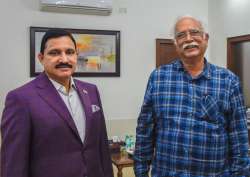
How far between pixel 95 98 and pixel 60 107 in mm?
254

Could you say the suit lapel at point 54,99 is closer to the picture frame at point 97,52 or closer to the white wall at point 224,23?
the picture frame at point 97,52

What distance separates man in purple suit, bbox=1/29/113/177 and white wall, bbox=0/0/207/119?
2670mm

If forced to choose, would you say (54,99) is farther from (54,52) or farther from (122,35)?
(122,35)

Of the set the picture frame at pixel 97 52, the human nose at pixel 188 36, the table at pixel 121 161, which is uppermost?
the picture frame at pixel 97 52

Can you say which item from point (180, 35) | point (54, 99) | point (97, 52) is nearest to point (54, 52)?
point (54, 99)

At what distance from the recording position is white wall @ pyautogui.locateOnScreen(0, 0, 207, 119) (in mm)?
4008

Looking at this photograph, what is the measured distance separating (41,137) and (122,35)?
10.6 feet

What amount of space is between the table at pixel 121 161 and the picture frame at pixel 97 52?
1.37 metres

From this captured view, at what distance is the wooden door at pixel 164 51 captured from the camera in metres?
4.64

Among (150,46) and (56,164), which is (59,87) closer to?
(56,164)

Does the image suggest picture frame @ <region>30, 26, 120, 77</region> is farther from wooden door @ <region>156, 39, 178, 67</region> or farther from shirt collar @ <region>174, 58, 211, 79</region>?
shirt collar @ <region>174, 58, 211, 79</region>

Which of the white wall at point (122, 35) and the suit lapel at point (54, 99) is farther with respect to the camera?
the white wall at point (122, 35)

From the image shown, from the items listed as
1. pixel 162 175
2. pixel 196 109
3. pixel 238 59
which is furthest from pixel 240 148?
pixel 238 59

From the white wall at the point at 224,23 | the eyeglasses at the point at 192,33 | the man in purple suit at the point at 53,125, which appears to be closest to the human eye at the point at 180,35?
the eyeglasses at the point at 192,33
